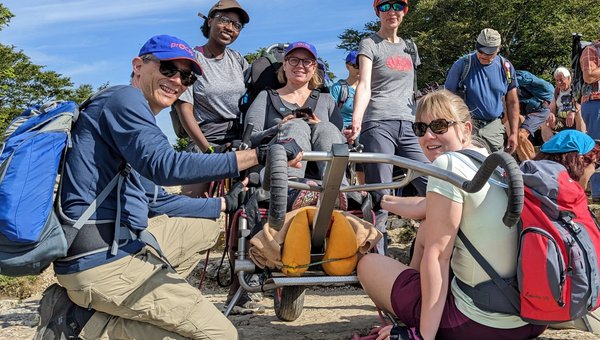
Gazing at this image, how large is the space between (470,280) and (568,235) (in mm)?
475

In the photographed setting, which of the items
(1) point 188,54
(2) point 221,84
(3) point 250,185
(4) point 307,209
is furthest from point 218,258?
(1) point 188,54

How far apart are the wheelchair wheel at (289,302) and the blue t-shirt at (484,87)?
9.28 feet

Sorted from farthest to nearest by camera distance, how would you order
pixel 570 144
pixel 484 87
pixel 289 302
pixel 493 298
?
pixel 484 87
pixel 289 302
pixel 570 144
pixel 493 298

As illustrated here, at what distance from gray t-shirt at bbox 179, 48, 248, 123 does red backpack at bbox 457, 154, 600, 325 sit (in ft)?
9.30

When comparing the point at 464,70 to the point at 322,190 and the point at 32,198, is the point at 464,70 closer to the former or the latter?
the point at 322,190

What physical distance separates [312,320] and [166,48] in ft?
8.04

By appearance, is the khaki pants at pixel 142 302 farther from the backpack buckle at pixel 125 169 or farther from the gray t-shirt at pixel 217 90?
the gray t-shirt at pixel 217 90

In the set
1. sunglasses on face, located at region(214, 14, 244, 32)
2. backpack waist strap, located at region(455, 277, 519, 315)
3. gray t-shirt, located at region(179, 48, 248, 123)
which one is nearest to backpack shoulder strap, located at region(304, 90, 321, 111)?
gray t-shirt, located at region(179, 48, 248, 123)

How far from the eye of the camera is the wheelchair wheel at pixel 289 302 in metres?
4.14

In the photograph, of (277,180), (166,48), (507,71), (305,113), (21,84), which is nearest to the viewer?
(277,180)

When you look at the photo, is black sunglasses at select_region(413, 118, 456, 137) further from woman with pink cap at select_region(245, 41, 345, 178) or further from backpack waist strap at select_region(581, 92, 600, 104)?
backpack waist strap at select_region(581, 92, 600, 104)

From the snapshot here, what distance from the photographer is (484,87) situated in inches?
235

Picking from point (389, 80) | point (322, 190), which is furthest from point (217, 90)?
point (322, 190)

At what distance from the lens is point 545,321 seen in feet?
8.64
